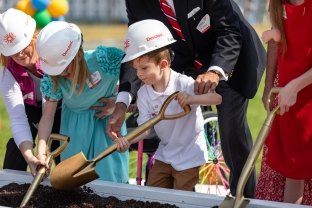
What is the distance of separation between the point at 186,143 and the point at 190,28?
1.74ft

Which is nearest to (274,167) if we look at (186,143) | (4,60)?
(186,143)

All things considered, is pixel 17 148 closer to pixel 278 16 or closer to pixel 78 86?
pixel 78 86

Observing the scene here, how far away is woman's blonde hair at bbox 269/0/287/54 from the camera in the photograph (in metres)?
3.70

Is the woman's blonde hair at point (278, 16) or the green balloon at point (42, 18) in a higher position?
the woman's blonde hair at point (278, 16)

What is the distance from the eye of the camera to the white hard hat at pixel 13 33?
4180mm

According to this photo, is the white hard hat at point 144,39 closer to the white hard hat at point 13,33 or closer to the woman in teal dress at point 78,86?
the woman in teal dress at point 78,86

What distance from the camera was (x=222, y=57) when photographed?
3.95m

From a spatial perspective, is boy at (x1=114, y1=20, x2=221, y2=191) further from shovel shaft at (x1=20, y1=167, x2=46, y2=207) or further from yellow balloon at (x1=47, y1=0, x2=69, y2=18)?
yellow balloon at (x1=47, y1=0, x2=69, y2=18)

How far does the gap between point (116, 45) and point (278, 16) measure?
40.4 ft

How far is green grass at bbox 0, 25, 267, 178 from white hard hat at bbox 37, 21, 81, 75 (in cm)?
195

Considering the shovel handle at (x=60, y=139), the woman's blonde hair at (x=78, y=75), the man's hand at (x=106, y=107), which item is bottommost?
the shovel handle at (x=60, y=139)

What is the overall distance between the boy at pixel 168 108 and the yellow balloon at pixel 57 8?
1.25m

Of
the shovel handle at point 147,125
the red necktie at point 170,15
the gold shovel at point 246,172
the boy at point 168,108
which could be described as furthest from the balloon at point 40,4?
the gold shovel at point 246,172

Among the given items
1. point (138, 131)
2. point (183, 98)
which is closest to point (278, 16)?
point (183, 98)
